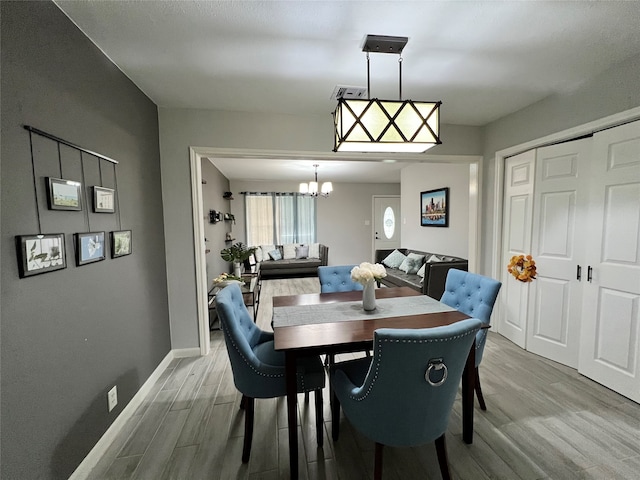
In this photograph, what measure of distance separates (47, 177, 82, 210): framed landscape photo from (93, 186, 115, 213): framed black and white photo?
13 centimetres

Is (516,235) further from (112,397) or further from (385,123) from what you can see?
(112,397)

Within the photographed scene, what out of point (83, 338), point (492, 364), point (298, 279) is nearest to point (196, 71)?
point (83, 338)

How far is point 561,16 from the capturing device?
1498 mm

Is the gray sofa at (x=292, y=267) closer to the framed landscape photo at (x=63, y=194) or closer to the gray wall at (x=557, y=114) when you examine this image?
the gray wall at (x=557, y=114)

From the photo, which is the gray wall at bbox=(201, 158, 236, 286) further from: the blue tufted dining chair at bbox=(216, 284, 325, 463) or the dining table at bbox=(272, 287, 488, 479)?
the blue tufted dining chair at bbox=(216, 284, 325, 463)

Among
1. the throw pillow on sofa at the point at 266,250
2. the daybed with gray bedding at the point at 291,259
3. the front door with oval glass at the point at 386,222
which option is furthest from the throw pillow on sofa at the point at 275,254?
the front door with oval glass at the point at 386,222

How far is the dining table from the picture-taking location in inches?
54.1

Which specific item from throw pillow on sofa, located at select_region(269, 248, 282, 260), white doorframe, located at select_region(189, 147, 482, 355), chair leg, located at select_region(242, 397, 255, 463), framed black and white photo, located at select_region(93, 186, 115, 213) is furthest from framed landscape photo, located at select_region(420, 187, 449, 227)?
framed black and white photo, located at select_region(93, 186, 115, 213)

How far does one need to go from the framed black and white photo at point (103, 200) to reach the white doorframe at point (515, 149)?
11.7 ft

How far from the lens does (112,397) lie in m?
1.73

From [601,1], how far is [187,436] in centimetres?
339

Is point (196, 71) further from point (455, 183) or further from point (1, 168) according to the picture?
point (455, 183)

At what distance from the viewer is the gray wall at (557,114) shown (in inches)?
77.4

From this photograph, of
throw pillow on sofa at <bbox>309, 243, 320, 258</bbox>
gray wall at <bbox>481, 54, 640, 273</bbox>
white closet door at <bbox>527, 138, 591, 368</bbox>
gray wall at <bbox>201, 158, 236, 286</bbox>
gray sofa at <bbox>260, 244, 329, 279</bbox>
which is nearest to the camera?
gray wall at <bbox>481, 54, 640, 273</bbox>
